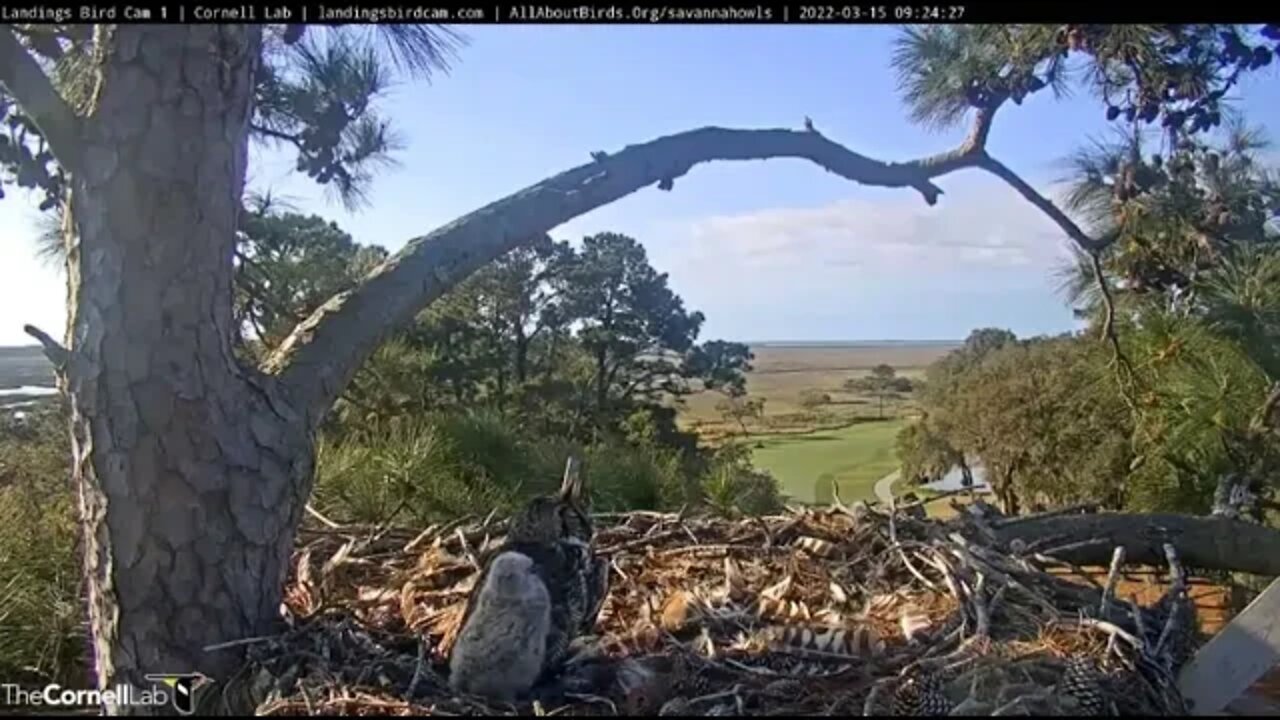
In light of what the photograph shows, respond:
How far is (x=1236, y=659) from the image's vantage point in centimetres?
165

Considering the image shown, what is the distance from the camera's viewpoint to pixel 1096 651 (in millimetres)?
1622

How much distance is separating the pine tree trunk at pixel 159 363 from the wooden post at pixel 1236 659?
165 centimetres

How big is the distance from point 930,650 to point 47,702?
61.7 inches

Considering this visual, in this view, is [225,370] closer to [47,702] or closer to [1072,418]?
[47,702]

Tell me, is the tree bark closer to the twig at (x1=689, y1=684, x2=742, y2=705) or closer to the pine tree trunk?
the twig at (x1=689, y1=684, x2=742, y2=705)

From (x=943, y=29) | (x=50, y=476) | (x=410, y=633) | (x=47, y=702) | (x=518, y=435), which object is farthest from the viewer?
(x=518, y=435)

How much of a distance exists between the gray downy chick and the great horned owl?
0.10 feet

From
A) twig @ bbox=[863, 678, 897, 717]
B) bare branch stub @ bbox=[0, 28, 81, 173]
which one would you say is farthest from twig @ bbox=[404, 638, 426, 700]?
bare branch stub @ bbox=[0, 28, 81, 173]

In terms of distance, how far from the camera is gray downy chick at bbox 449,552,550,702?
61.8 inches

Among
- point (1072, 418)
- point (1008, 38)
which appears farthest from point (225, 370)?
point (1072, 418)

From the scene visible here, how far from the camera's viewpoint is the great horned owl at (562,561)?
1.69 metres

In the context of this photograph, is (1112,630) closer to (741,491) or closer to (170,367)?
(170,367)

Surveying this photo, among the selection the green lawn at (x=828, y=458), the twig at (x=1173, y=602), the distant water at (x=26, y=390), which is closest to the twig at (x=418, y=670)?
the twig at (x=1173, y=602)

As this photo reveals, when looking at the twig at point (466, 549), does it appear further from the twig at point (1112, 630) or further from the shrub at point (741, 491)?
the shrub at point (741, 491)
